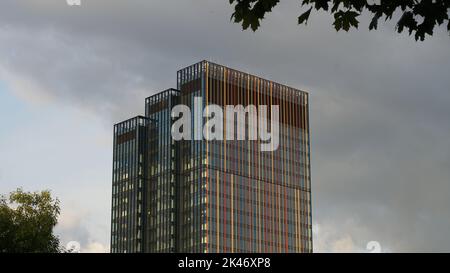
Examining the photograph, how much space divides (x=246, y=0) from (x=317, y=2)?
1.12 metres

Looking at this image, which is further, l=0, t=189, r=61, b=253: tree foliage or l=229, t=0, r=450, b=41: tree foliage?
l=0, t=189, r=61, b=253: tree foliage

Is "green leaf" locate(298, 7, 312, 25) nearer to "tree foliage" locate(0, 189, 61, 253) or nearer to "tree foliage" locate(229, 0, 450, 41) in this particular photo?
"tree foliage" locate(229, 0, 450, 41)

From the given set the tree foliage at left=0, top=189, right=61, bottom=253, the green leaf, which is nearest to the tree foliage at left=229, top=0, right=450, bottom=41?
the green leaf

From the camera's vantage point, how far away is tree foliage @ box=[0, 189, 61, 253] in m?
60.4

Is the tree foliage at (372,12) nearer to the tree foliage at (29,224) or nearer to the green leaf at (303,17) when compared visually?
the green leaf at (303,17)

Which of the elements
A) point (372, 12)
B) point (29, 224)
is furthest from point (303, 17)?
point (29, 224)

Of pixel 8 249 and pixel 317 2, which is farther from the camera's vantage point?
pixel 8 249

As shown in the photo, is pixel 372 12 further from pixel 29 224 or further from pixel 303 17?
pixel 29 224

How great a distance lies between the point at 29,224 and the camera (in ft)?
199

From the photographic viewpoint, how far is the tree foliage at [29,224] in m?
60.4
